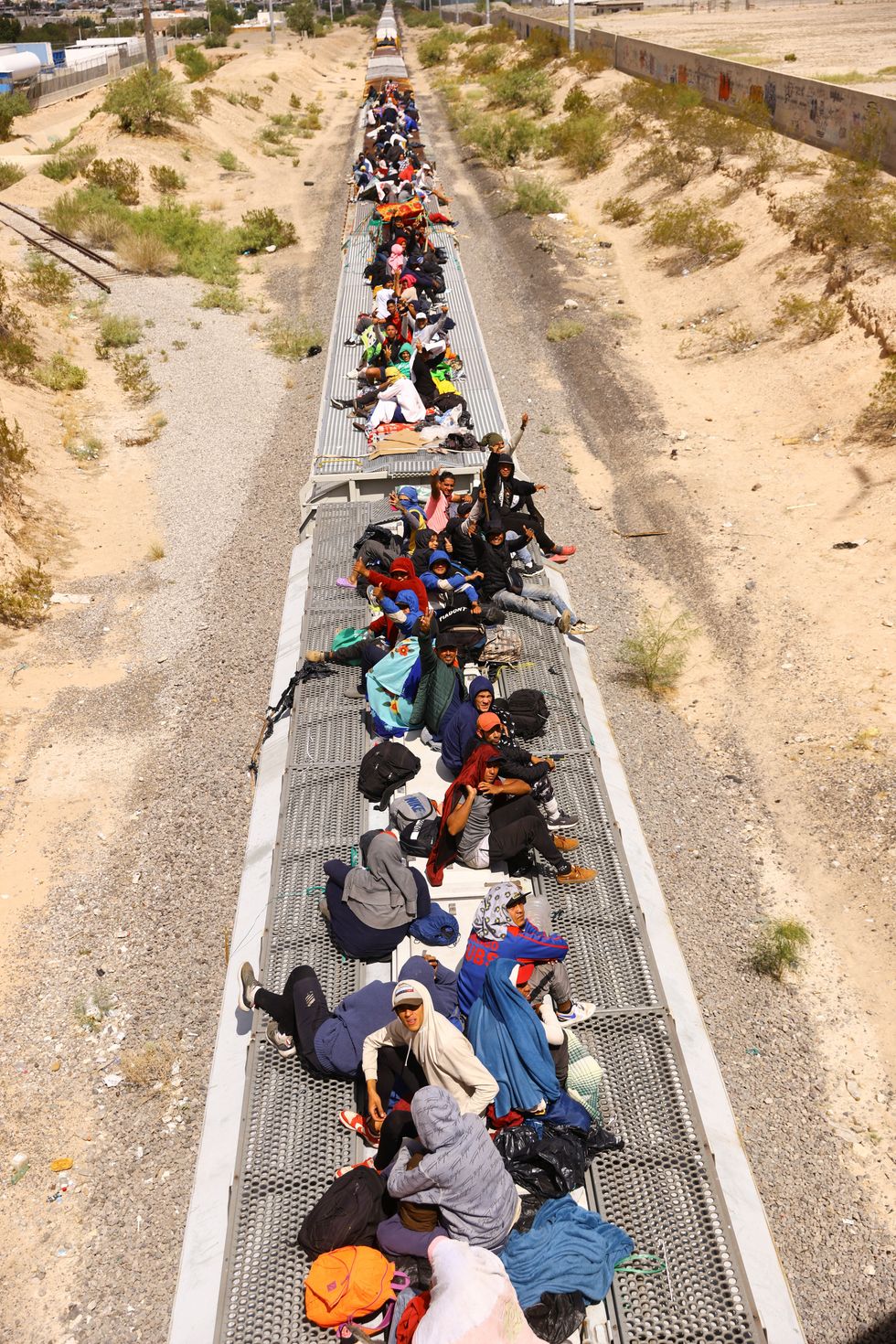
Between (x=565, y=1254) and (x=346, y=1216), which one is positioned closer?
(x=565, y=1254)

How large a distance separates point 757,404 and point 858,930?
31.6 feet

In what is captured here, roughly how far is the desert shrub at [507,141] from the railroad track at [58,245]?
517 inches

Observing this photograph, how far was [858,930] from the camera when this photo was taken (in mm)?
6945

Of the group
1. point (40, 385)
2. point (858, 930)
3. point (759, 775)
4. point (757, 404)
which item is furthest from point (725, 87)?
point (858, 930)

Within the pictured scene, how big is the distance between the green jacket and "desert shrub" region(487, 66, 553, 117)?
34.4 m

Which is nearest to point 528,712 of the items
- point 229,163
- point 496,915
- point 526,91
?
point 496,915

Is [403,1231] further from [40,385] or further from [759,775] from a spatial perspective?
[40,385]

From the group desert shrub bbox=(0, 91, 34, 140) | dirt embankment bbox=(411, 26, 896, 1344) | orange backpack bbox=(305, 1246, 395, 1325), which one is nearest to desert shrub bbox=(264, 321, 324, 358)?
dirt embankment bbox=(411, 26, 896, 1344)

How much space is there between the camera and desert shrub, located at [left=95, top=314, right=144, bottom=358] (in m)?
17.7

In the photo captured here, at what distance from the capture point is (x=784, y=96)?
911 inches

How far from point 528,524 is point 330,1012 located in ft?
17.3

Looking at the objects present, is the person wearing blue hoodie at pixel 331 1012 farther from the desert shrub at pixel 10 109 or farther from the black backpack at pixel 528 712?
the desert shrub at pixel 10 109

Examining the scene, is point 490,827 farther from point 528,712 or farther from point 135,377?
point 135,377

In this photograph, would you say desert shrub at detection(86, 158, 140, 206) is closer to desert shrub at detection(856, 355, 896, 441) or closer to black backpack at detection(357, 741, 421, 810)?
desert shrub at detection(856, 355, 896, 441)
